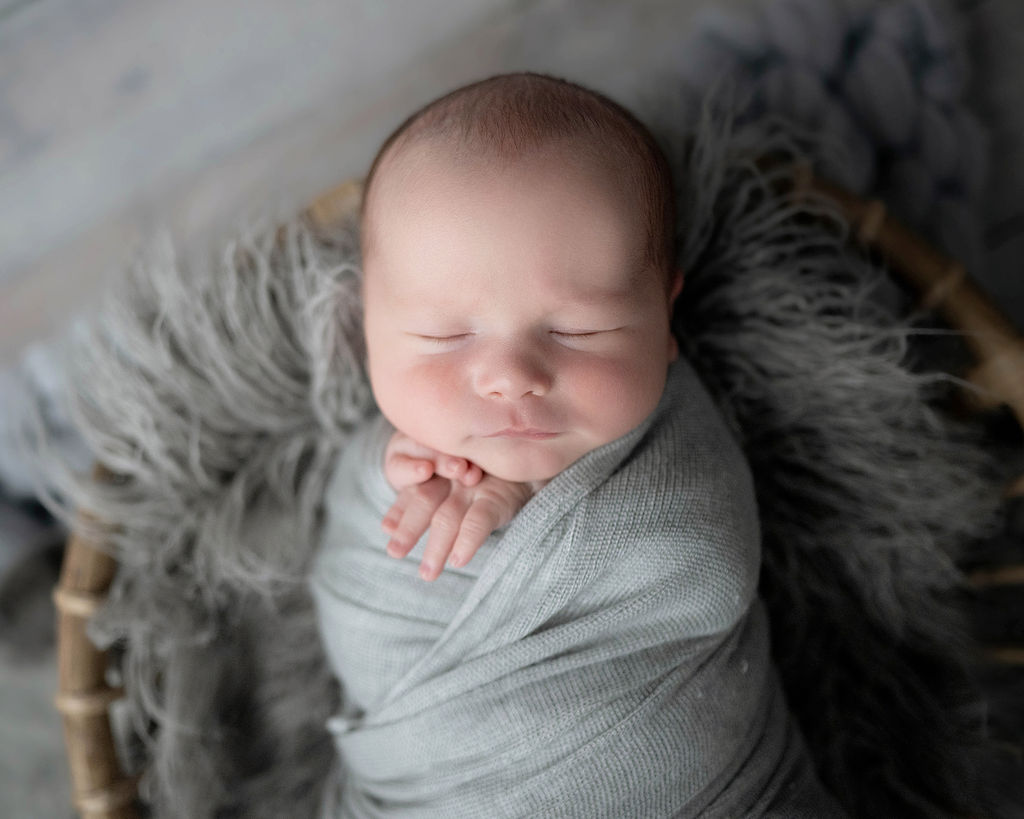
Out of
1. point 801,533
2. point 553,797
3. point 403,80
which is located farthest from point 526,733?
point 403,80

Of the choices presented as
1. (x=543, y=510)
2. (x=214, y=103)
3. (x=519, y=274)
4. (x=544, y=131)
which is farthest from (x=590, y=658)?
(x=214, y=103)

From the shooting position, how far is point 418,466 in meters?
0.79

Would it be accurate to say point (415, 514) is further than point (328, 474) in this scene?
No

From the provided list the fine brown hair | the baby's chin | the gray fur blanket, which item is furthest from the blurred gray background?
the baby's chin

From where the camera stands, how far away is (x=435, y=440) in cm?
76

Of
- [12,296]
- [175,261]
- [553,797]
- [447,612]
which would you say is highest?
[175,261]

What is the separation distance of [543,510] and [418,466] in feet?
0.42

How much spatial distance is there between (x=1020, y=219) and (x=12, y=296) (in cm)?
157

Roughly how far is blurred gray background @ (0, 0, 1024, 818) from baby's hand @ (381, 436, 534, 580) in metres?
0.63

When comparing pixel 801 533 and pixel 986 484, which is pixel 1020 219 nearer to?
pixel 986 484

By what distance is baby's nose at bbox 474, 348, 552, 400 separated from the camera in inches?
27.0

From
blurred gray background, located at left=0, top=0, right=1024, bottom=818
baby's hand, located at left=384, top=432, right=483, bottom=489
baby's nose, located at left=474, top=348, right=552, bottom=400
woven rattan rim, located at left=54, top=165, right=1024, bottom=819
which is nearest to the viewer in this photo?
baby's nose, located at left=474, top=348, right=552, bottom=400

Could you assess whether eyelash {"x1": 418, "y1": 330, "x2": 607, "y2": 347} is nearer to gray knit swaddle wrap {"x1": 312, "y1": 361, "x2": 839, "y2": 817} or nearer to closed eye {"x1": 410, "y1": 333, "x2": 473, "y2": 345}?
closed eye {"x1": 410, "y1": 333, "x2": 473, "y2": 345}

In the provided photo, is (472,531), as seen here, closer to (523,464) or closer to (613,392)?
(523,464)
